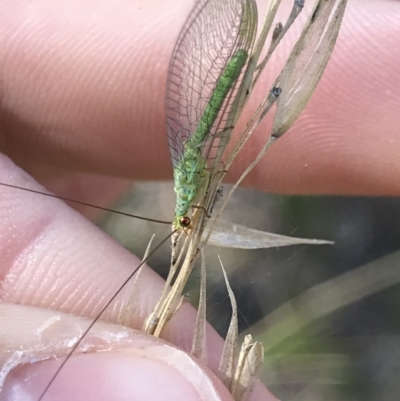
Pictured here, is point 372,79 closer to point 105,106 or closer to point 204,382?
point 105,106

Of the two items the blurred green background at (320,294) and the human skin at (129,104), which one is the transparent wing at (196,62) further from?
the blurred green background at (320,294)

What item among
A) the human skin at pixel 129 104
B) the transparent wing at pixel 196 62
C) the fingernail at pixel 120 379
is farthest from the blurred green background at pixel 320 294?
the fingernail at pixel 120 379

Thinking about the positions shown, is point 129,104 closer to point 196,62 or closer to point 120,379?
point 196,62

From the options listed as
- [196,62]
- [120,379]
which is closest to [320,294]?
[196,62]

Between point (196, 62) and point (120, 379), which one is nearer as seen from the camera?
point (120, 379)

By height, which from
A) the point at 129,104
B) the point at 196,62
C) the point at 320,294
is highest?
the point at 196,62

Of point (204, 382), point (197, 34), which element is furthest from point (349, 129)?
point (204, 382)

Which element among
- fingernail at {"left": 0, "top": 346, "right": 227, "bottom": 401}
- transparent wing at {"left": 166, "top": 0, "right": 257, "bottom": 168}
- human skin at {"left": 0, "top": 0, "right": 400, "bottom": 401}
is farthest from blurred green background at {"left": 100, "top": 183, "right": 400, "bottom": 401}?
fingernail at {"left": 0, "top": 346, "right": 227, "bottom": 401}
